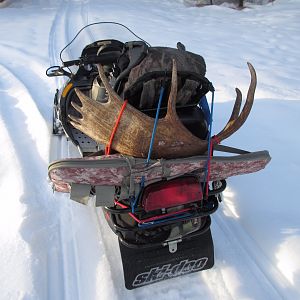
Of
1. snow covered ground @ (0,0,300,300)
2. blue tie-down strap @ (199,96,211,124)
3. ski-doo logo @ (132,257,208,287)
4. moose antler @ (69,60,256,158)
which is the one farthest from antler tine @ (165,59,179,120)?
snow covered ground @ (0,0,300,300)

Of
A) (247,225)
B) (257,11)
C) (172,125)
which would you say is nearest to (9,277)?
(172,125)

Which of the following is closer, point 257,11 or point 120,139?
point 120,139

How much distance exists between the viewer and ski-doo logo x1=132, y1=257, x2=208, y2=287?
76.2 inches

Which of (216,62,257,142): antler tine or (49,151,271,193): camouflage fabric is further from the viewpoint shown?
(216,62,257,142): antler tine

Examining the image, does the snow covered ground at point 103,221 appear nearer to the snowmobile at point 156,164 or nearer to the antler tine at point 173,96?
the snowmobile at point 156,164

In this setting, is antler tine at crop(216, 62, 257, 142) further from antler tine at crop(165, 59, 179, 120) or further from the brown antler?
antler tine at crop(165, 59, 179, 120)

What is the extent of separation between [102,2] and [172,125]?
39.4ft

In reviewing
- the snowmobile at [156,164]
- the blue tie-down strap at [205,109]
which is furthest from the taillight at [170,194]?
the blue tie-down strap at [205,109]

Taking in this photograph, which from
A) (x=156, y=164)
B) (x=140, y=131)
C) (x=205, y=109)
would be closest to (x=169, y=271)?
(x=156, y=164)

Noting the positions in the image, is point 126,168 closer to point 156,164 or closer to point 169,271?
point 156,164

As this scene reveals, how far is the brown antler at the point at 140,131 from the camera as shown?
1681 mm

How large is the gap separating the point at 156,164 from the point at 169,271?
0.70m

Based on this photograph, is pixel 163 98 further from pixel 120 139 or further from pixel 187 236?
pixel 187 236

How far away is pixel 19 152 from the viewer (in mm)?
3082
